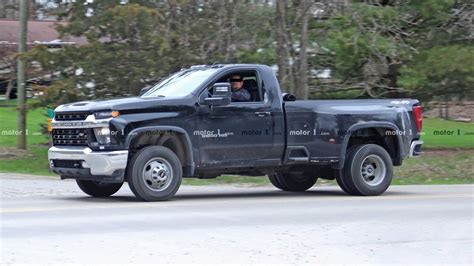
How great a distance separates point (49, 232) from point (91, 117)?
2.90m

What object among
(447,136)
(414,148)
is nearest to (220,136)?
(414,148)

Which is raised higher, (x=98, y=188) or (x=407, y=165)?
(x=98, y=188)

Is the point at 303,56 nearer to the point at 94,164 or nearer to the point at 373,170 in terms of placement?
the point at 373,170

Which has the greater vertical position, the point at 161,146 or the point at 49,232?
the point at 161,146

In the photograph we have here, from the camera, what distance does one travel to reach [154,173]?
1214cm

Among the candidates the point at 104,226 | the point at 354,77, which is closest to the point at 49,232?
the point at 104,226

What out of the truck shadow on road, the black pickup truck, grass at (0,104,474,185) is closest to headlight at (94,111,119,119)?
the black pickup truck

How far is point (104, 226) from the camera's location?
387 inches

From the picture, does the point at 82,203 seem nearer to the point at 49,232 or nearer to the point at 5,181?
the point at 49,232

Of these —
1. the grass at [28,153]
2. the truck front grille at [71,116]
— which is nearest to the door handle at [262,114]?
the truck front grille at [71,116]

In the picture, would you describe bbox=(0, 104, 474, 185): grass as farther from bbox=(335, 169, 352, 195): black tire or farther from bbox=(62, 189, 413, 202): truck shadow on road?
bbox=(335, 169, 352, 195): black tire

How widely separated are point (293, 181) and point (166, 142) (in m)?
3.65

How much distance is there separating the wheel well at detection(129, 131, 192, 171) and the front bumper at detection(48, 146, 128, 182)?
35 centimetres

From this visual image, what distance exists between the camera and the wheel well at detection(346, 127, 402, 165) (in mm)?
14125
